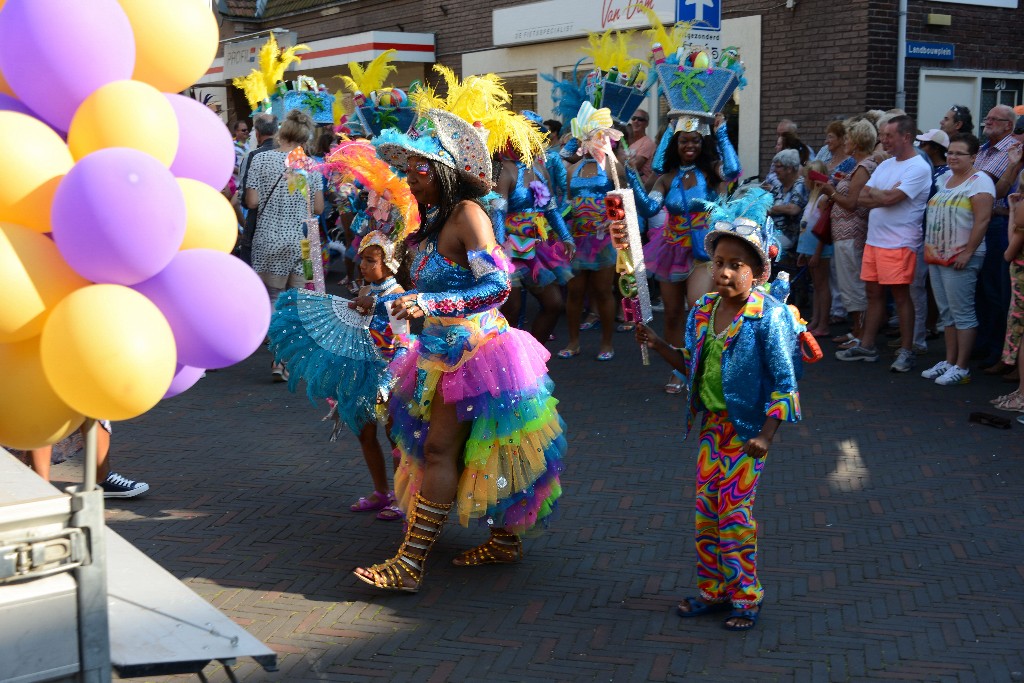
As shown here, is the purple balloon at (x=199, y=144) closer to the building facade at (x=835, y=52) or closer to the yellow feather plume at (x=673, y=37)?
the yellow feather plume at (x=673, y=37)

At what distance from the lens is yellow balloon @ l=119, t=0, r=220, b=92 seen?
2.78 meters

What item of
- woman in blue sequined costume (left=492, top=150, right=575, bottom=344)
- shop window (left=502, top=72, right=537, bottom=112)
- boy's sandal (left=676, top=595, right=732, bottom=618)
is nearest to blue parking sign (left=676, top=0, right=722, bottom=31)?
woman in blue sequined costume (left=492, top=150, right=575, bottom=344)

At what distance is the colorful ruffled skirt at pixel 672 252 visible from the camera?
7977 mm

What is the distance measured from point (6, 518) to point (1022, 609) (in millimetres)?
3934

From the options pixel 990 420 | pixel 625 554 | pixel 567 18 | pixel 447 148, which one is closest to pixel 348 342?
pixel 447 148

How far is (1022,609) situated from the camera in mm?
4473

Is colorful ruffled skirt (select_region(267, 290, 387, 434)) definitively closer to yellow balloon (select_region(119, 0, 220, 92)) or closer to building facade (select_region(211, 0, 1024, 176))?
yellow balloon (select_region(119, 0, 220, 92))

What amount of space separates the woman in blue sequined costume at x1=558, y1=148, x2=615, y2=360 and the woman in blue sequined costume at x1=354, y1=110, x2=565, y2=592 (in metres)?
4.70

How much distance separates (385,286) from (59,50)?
2.83 meters

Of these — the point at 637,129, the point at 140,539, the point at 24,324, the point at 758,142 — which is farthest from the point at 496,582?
the point at 758,142

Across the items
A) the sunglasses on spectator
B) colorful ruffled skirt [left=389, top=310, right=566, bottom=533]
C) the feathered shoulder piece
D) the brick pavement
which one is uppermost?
the feathered shoulder piece

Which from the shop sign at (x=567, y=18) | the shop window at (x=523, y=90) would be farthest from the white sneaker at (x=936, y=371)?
the shop window at (x=523, y=90)

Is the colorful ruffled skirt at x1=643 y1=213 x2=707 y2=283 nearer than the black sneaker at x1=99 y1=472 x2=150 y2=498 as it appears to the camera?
No

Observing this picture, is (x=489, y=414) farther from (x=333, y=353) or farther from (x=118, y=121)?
(x=118, y=121)
